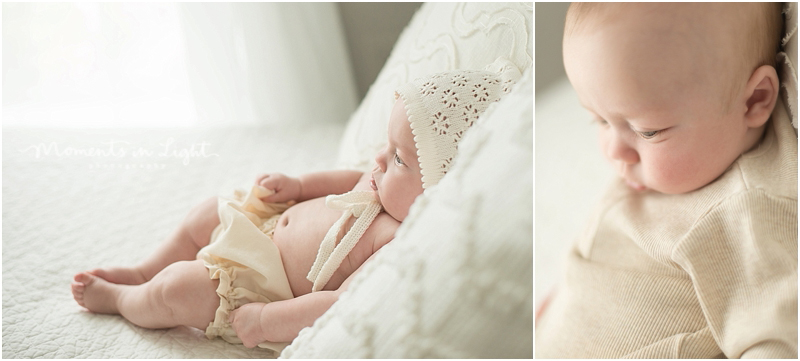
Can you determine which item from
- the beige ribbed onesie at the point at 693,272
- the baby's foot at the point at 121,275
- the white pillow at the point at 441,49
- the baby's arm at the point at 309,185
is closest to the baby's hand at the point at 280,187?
the baby's arm at the point at 309,185

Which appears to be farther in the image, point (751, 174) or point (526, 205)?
point (751, 174)

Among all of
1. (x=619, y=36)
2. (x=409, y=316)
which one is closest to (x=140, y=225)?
(x=409, y=316)

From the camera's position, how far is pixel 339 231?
2.43 ft

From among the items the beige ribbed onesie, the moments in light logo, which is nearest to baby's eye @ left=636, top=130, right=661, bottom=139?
the beige ribbed onesie

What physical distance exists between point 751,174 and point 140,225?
3.09 ft

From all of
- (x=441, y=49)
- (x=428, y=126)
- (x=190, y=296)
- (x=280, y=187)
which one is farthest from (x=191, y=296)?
(x=441, y=49)

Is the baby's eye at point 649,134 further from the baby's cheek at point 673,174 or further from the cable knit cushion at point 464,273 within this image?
the cable knit cushion at point 464,273

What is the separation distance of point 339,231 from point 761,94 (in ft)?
1.72

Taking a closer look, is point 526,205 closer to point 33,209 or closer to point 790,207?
point 790,207

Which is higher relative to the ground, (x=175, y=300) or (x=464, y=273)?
(x=464, y=273)

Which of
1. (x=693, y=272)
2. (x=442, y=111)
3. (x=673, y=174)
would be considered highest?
(x=442, y=111)

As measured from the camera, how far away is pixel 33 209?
38.5 inches

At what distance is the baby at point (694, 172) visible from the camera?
1.69 ft

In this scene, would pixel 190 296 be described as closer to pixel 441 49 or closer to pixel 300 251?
pixel 300 251
